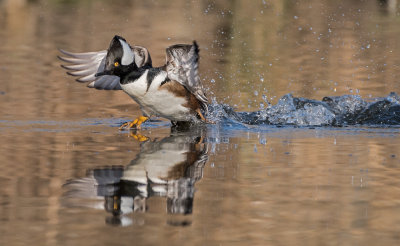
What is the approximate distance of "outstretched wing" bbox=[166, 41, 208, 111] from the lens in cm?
839

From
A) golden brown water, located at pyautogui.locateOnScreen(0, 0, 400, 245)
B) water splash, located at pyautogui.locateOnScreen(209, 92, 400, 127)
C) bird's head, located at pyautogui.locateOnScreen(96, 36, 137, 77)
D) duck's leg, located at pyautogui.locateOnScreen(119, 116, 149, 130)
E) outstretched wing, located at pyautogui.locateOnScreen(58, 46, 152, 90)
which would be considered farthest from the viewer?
outstretched wing, located at pyautogui.locateOnScreen(58, 46, 152, 90)

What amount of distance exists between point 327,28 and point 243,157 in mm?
13286

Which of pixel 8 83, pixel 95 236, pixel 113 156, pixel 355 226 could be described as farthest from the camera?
pixel 8 83

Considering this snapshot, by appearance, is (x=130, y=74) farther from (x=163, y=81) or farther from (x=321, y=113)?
(x=321, y=113)

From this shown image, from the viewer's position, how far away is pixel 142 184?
593 cm

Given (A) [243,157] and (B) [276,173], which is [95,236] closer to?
(B) [276,173]

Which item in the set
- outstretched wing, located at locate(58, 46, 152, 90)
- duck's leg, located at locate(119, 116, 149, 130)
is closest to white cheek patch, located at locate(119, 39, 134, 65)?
duck's leg, located at locate(119, 116, 149, 130)

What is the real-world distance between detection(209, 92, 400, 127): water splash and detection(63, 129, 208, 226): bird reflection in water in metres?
2.09

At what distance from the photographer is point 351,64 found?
46.8 ft

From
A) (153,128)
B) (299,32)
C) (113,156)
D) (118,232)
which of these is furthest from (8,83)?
(299,32)

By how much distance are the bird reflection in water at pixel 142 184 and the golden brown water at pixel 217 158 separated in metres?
0.02

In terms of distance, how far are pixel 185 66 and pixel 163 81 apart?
28cm

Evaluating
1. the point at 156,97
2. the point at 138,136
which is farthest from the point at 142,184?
the point at 156,97

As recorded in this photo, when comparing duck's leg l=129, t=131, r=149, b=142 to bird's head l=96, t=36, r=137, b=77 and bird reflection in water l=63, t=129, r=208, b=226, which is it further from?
bird reflection in water l=63, t=129, r=208, b=226
